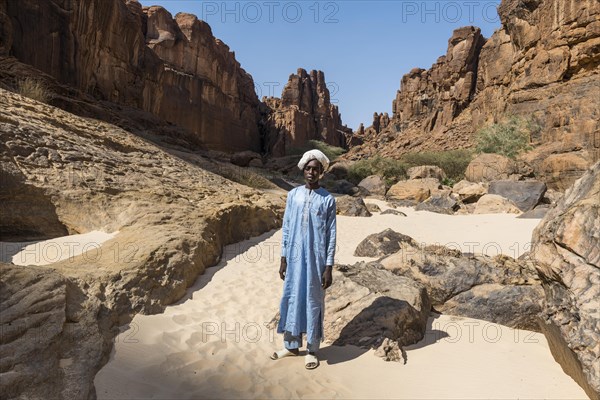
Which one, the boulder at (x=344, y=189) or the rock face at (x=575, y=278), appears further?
the boulder at (x=344, y=189)

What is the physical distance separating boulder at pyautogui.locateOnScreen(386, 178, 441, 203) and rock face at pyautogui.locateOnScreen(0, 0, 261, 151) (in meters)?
10.5

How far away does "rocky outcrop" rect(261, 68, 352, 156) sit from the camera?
54.8 m

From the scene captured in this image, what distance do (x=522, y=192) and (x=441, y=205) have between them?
2534mm

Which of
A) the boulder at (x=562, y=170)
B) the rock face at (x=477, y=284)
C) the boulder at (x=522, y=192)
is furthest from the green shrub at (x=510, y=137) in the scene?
the rock face at (x=477, y=284)

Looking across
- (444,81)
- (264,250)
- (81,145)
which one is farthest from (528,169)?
(444,81)

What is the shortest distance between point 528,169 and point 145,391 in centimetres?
1758

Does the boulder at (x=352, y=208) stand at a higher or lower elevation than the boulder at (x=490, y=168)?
lower

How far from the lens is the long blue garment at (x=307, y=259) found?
2.96 metres

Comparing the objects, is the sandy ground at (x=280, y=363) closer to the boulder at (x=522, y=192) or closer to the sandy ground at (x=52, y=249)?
the sandy ground at (x=52, y=249)

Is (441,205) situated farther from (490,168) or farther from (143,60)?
(143,60)

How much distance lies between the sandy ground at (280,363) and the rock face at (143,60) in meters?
15.4

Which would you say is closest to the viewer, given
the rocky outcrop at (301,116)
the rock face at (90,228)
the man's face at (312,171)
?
the rock face at (90,228)

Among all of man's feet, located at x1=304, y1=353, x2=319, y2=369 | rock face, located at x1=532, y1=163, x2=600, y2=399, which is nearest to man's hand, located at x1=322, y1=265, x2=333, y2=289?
man's feet, located at x1=304, y1=353, x2=319, y2=369

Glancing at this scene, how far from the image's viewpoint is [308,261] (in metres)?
3.00
